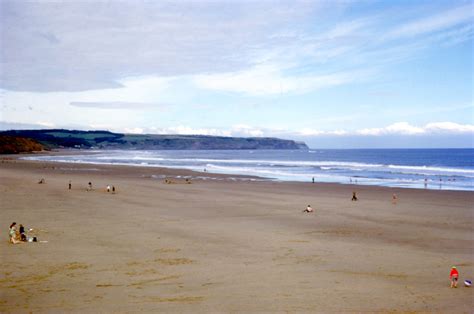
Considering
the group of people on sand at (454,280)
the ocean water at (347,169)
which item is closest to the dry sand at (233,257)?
the group of people on sand at (454,280)

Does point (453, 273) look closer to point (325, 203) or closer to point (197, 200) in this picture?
point (325, 203)

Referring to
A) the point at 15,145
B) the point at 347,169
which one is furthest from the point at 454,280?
the point at 15,145

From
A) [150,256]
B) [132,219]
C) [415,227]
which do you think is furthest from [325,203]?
[150,256]

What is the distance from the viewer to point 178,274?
1255 centimetres

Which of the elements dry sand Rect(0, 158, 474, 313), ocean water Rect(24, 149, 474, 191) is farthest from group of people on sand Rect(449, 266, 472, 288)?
ocean water Rect(24, 149, 474, 191)

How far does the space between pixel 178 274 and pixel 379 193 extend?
2608 centimetres

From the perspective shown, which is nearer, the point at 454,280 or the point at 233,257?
the point at 454,280

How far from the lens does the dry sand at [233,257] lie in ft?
34.7

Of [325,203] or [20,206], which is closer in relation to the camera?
[20,206]

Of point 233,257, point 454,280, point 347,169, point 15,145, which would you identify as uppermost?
point 15,145

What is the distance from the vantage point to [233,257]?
1456 centimetres

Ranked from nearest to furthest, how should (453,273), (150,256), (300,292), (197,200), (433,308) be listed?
1. (433,308)
2. (300,292)
3. (453,273)
4. (150,256)
5. (197,200)

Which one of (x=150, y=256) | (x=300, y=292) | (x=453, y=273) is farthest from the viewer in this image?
(x=150, y=256)

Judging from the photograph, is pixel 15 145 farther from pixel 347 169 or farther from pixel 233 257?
pixel 233 257
